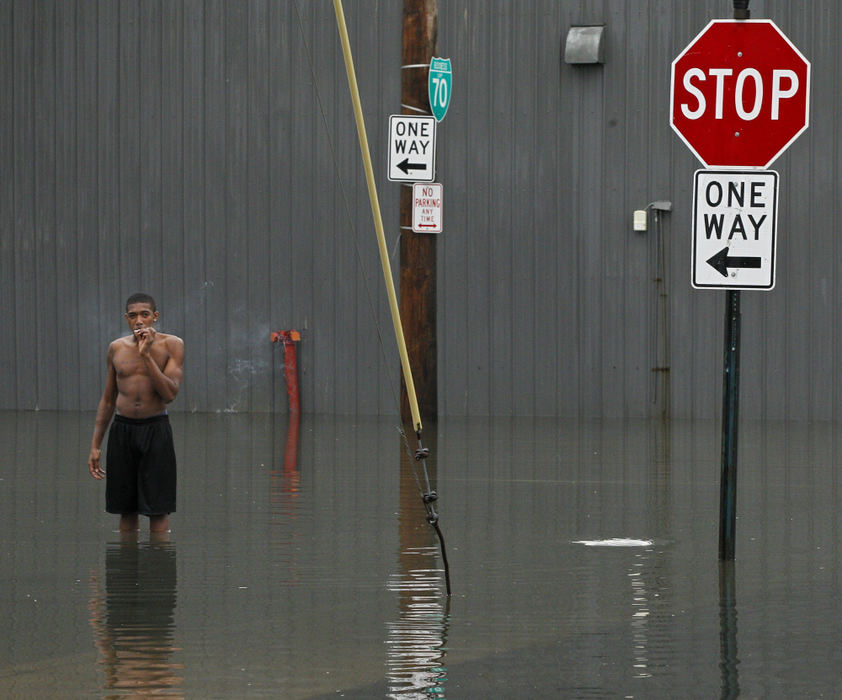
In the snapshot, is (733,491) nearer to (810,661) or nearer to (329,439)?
(810,661)

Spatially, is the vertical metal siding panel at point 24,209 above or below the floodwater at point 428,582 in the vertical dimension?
above

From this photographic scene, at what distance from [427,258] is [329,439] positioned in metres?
2.45

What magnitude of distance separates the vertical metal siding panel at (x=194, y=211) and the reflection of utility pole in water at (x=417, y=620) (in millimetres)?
12015

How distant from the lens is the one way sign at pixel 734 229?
9.91m

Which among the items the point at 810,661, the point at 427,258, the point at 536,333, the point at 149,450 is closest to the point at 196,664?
the point at 810,661

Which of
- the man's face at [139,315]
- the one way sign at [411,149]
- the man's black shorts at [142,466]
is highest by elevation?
the one way sign at [411,149]

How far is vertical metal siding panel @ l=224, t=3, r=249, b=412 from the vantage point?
2383 cm

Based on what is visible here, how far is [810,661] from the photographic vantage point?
296 inches

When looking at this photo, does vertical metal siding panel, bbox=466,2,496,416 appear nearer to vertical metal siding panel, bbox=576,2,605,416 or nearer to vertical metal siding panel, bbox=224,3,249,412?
vertical metal siding panel, bbox=576,2,605,416

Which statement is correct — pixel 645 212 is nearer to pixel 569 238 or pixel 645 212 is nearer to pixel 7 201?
pixel 569 238

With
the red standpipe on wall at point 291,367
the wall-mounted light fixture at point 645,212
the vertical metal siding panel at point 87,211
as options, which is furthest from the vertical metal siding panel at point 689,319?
the vertical metal siding panel at point 87,211

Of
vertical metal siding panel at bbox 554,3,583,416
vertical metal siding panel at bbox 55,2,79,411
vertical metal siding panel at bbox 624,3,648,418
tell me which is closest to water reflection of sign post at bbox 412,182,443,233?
vertical metal siding panel at bbox 554,3,583,416

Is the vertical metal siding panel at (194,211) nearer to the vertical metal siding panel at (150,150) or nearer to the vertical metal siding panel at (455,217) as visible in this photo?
the vertical metal siding panel at (150,150)

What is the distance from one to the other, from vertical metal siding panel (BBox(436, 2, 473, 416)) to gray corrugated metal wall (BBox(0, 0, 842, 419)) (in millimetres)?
30
